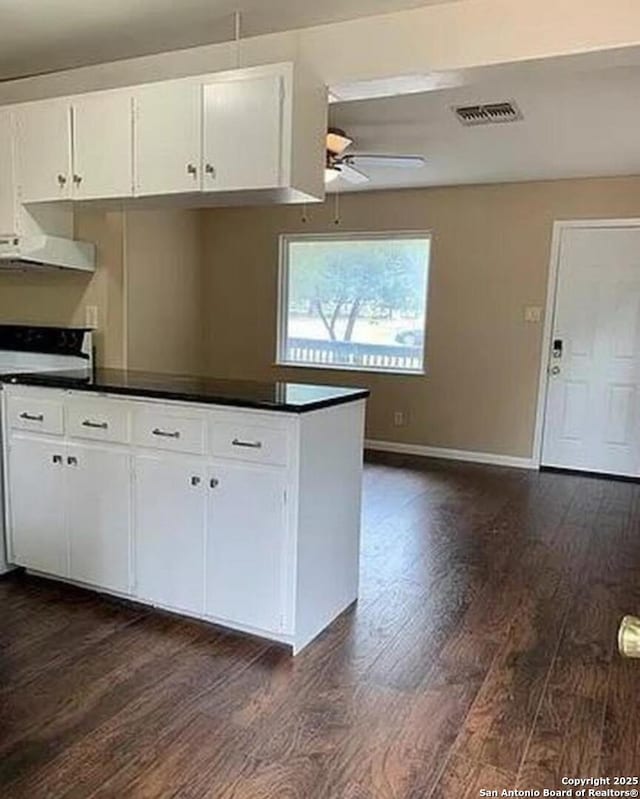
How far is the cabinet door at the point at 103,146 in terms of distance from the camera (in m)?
2.87

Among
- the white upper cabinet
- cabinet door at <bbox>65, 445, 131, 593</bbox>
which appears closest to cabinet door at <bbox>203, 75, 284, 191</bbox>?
the white upper cabinet

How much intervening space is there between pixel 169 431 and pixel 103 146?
138cm

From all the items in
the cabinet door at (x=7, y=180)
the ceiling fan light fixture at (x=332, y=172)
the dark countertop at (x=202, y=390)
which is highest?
the ceiling fan light fixture at (x=332, y=172)

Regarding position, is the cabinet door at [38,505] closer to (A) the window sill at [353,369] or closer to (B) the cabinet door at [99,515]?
(B) the cabinet door at [99,515]

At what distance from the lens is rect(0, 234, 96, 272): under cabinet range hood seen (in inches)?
130

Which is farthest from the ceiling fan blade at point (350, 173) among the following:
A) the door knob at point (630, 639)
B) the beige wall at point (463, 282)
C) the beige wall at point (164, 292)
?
the door knob at point (630, 639)

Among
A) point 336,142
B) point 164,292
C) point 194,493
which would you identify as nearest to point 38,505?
point 194,493

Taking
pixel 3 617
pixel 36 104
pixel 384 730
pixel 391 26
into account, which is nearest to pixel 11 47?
pixel 36 104

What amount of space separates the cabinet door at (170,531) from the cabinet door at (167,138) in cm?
119

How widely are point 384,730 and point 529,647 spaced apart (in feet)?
2.62

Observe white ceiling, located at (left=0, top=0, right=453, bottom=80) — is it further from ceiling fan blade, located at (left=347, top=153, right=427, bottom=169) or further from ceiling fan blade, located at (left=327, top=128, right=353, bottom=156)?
ceiling fan blade, located at (left=347, top=153, right=427, bottom=169)

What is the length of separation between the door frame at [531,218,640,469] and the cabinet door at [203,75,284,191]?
3425 mm

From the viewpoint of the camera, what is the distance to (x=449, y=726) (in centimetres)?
197

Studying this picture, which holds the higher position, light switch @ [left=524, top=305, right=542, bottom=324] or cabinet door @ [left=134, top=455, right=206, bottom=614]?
light switch @ [left=524, top=305, right=542, bottom=324]
